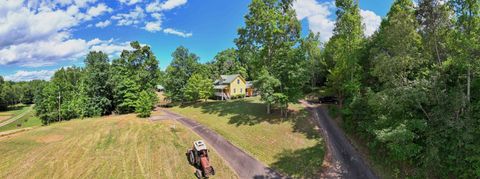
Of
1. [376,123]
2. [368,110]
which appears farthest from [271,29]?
[376,123]

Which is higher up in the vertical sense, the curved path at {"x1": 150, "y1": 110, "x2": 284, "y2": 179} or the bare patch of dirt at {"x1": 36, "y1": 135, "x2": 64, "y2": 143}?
the bare patch of dirt at {"x1": 36, "y1": 135, "x2": 64, "y2": 143}

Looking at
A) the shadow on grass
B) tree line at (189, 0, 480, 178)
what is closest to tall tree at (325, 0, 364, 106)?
tree line at (189, 0, 480, 178)

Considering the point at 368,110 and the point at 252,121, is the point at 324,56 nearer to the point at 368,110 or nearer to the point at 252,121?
the point at 252,121

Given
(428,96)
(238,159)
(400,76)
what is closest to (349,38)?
(400,76)

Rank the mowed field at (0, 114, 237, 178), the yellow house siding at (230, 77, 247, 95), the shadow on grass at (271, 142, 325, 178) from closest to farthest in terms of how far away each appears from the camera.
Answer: the shadow on grass at (271, 142, 325, 178) → the mowed field at (0, 114, 237, 178) → the yellow house siding at (230, 77, 247, 95)

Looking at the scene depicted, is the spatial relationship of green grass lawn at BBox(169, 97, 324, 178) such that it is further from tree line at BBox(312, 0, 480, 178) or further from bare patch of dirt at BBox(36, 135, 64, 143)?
bare patch of dirt at BBox(36, 135, 64, 143)

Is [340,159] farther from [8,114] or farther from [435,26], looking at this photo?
[8,114]
